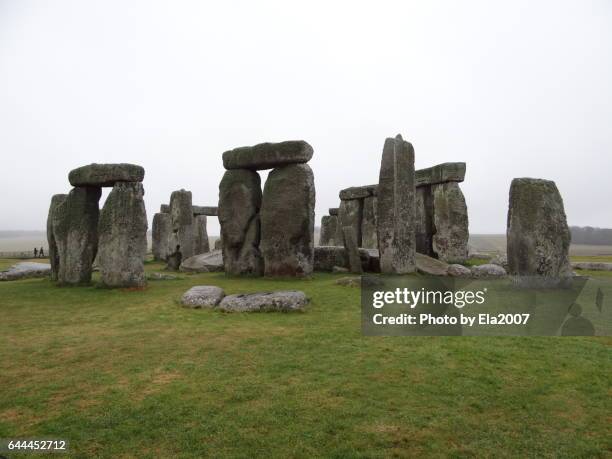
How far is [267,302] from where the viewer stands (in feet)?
25.0

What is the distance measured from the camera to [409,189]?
1218cm

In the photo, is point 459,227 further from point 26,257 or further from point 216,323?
point 26,257

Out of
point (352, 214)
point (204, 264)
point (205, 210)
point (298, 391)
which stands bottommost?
point (298, 391)

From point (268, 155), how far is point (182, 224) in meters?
6.98

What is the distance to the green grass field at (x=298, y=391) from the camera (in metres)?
3.11

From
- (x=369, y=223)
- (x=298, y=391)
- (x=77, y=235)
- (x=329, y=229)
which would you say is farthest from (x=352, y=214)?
(x=298, y=391)

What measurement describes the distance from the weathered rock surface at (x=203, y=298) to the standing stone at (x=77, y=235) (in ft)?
13.5

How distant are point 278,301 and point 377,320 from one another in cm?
181

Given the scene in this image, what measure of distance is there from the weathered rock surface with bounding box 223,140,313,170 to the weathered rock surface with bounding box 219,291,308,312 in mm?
5247

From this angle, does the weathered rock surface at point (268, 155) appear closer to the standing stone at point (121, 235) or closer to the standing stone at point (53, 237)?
the standing stone at point (121, 235)

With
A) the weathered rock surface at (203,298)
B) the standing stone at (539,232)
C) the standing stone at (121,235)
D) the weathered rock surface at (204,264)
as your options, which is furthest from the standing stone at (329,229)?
the weathered rock surface at (203,298)

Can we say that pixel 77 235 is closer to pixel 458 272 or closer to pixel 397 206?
pixel 397 206

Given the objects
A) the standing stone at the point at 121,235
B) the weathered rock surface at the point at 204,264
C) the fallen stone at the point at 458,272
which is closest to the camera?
the standing stone at the point at 121,235

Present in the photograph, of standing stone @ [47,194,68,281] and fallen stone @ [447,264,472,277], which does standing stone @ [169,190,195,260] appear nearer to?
standing stone @ [47,194,68,281]
